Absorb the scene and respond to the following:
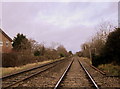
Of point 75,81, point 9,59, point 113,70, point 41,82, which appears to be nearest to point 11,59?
point 9,59

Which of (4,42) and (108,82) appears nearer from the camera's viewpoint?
(108,82)

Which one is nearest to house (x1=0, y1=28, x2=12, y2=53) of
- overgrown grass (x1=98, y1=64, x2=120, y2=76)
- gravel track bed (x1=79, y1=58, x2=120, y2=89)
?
overgrown grass (x1=98, y1=64, x2=120, y2=76)

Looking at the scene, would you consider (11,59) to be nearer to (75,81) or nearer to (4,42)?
(75,81)

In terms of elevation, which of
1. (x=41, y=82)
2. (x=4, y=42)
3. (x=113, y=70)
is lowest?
(x=41, y=82)

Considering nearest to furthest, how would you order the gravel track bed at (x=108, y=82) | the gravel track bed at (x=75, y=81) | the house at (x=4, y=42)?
the gravel track bed at (x=108, y=82) → the gravel track bed at (x=75, y=81) → the house at (x=4, y=42)

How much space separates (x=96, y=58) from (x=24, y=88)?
60.8 ft

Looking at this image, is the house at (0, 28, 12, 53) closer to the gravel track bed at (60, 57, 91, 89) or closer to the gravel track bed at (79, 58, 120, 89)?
the gravel track bed at (60, 57, 91, 89)

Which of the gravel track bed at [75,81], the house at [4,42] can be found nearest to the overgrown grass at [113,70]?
the gravel track bed at [75,81]

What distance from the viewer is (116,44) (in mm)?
20344

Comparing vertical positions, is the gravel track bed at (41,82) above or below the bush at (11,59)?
below

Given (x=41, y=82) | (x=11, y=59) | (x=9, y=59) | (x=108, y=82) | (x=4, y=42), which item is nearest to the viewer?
(x=108, y=82)

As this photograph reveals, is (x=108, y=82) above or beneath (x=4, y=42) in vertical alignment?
beneath

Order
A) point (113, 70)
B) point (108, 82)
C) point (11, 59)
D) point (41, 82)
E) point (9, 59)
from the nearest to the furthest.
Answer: point (108, 82), point (41, 82), point (113, 70), point (9, 59), point (11, 59)

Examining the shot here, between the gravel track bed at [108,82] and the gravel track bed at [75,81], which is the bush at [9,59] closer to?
the gravel track bed at [75,81]
